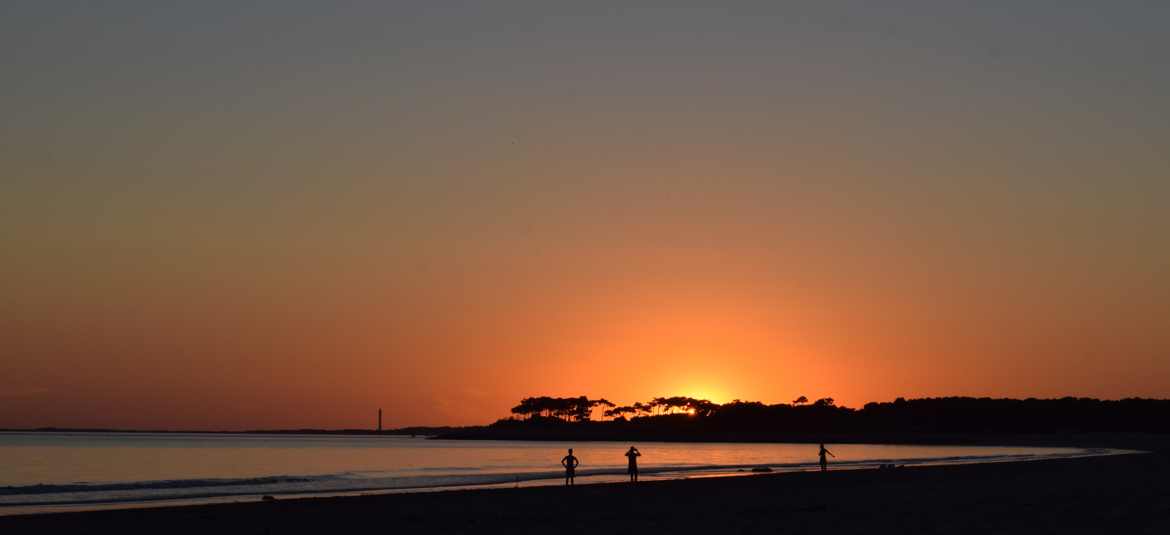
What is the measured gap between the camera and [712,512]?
96.2 ft

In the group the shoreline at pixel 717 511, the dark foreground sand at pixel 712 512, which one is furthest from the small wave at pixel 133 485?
the dark foreground sand at pixel 712 512

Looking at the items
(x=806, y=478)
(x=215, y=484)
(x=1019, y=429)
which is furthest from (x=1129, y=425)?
(x=215, y=484)

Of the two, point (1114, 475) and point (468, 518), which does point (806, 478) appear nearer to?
point (1114, 475)

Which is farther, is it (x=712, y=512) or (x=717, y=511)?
(x=717, y=511)

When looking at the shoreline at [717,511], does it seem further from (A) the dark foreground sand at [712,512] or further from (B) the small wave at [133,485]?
(B) the small wave at [133,485]

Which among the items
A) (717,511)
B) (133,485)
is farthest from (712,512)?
(133,485)

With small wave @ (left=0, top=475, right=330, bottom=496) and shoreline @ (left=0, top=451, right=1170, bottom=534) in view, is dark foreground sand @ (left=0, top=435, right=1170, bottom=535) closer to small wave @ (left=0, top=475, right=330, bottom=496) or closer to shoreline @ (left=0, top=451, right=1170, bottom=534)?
shoreline @ (left=0, top=451, right=1170, bottom=534)

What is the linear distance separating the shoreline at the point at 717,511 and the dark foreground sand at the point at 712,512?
0.04m

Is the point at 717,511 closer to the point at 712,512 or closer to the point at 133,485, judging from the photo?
the point at 712,512

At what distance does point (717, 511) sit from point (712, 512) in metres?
0.36

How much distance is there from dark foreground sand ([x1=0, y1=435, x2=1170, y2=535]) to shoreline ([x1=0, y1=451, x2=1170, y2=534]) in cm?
4

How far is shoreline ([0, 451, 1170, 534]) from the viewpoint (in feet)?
81.1

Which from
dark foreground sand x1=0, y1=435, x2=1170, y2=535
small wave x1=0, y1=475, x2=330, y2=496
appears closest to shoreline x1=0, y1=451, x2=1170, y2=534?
dark foreground sand x1=0, y1=435, x2=1170, y2=535

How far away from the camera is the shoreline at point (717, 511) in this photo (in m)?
24.7
